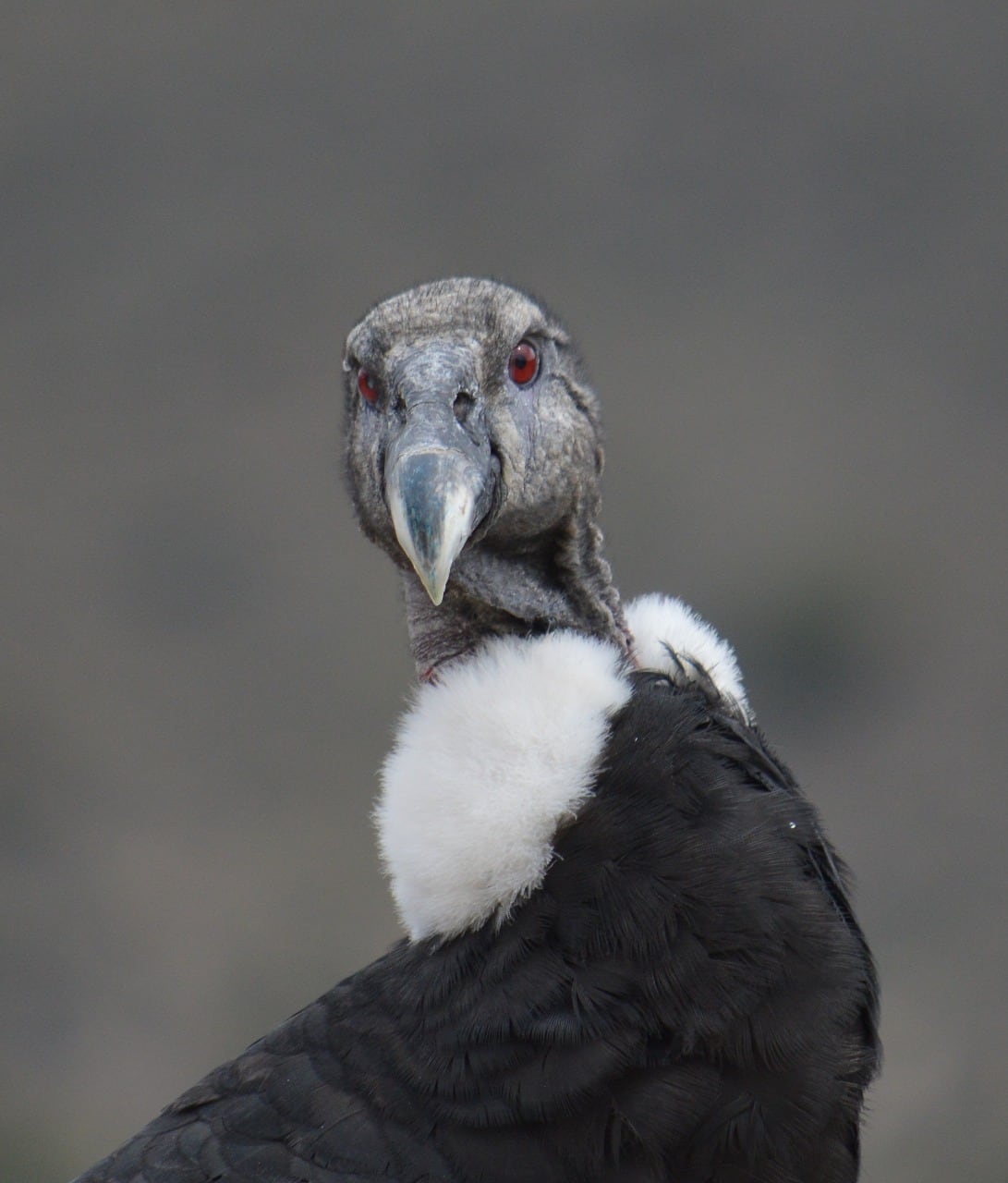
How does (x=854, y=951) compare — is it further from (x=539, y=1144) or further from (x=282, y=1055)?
(x=282, y=1055)

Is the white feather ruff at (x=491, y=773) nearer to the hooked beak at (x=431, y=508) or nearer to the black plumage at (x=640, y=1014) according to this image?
the black plumage at (x=640, y=1014)

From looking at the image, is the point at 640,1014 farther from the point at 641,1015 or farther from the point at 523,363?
the point at 523,363

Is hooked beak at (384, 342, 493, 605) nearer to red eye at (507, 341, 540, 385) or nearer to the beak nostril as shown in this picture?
the beak nostril

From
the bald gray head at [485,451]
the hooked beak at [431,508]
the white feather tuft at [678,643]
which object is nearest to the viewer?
the hooked beak at [431,508]

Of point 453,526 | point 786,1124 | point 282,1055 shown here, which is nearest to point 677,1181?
point 786,1124

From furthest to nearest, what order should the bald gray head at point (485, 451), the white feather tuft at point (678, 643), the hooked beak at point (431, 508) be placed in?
the white feather tuft at point (678, 643), the bald gray head at point (485, 451), the hooked beak at point (431, 508)

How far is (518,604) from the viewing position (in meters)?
2.04

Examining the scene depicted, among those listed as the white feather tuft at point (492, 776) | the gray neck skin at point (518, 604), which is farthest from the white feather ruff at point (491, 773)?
the gray neck skin at point (518, 604)

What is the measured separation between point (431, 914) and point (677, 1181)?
1.37ft

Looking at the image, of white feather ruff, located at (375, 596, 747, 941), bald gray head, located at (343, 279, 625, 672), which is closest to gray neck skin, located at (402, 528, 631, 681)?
bald gray head, located at (343, 279, 625, 672)

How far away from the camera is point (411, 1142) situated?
176 centimetres

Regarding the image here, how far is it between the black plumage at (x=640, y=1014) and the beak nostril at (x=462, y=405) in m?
0.41

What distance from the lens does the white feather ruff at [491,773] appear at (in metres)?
1.74

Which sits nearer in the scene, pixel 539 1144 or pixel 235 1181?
pixel 539 1144
